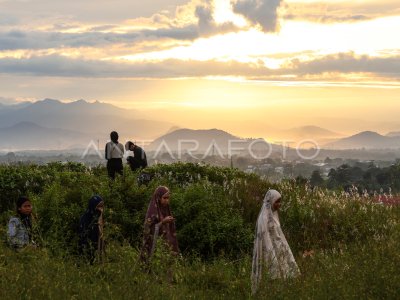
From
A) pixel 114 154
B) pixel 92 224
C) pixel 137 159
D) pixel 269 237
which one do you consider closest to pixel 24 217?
pixel 92 224

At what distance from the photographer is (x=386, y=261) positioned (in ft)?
24.0

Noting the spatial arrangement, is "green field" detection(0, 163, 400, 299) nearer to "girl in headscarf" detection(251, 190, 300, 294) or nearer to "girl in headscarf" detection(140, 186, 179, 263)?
"girl in headscarf" detection(251, 190, 300, 294)

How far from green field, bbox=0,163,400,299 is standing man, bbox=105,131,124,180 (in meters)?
1.08

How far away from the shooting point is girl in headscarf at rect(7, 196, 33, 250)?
995cm

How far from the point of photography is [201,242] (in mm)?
12789

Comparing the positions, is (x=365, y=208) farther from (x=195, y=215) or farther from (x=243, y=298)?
(x=243, y=298)

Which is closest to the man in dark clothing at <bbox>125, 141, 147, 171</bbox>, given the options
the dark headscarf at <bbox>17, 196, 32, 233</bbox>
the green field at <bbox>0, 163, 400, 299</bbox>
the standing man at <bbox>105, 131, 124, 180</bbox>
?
the standing man at <bbox>105, 131, 124, 180</bbox>

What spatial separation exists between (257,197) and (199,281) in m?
5.42

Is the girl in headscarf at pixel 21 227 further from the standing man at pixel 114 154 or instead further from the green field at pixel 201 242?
the standing man at pixel 114 154

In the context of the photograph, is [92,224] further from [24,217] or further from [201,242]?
[201,242]

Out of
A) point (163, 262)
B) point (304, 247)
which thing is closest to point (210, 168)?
point (304, 247)

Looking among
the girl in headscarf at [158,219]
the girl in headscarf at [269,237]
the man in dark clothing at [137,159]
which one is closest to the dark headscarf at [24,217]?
the girl in headscarf at [158,219]

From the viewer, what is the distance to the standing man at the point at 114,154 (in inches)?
750

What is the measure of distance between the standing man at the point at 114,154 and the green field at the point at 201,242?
3.54 feet
